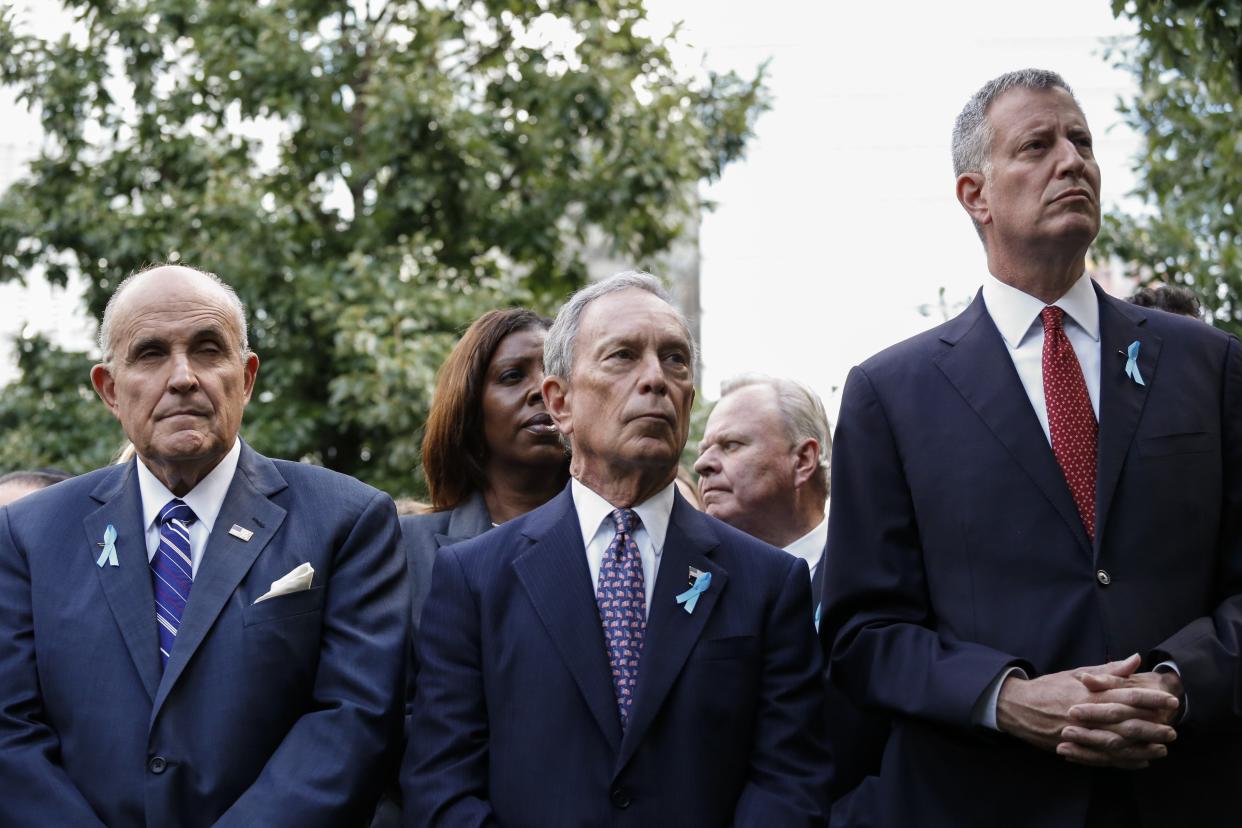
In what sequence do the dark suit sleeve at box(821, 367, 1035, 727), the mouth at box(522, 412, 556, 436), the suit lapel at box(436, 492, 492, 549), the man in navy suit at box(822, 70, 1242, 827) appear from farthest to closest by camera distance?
1. the mouth at box(522, 412, 556, 436)
2. the suit lapel at box(436, 492, 492, 549)
3. the dark suit sleeve at box(821, 367, 1035, 727)
4. the man in navy suit at box(822, 70, 1242, 827)

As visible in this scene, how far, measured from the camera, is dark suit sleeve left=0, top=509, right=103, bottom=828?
11.7ft

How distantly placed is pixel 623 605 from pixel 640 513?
0.25m

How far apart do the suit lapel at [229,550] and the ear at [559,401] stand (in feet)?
2.47

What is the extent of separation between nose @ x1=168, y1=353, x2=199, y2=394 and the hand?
2.25 m

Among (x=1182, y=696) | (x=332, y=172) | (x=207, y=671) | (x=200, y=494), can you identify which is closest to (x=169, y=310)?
(x=200, y=494)

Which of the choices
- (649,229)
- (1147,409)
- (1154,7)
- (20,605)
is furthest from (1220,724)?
(649,229)

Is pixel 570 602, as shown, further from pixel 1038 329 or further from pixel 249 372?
pixel 1038 329

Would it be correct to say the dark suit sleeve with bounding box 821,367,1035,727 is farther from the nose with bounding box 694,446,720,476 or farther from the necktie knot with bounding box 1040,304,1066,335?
the nose with bounding box 694,446,720,476

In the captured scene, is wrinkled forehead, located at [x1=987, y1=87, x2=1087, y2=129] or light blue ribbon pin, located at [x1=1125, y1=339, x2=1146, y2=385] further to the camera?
wrinkled forehead, located at [x1=987, y1=87, x2=1087, y2=129]

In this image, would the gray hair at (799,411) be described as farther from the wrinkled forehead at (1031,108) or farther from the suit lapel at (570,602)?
the wrinkled forehead at (1031,108)

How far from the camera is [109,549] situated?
3.86 metres

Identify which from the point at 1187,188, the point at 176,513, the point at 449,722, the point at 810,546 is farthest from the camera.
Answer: the point at 1187,188

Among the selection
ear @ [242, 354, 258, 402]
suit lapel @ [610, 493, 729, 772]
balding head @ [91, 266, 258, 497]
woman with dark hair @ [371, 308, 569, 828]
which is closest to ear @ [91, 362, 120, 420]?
balding head @ [91, 266, 258, 497]

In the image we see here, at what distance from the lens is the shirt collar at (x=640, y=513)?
379 centimetres
